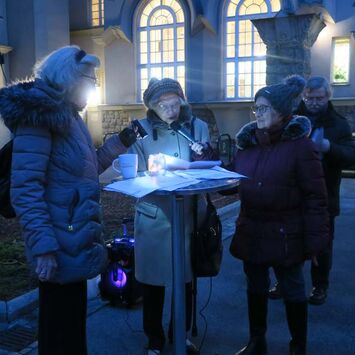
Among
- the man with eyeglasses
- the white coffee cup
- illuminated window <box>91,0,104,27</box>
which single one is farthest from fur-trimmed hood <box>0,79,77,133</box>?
illuminated window <box>91,0,104,27</box>

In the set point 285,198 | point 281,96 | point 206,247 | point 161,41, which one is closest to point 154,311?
point 206,247

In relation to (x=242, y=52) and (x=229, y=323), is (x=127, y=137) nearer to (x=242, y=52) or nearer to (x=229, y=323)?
(x=229, y=323)

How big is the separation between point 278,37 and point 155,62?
7083mm

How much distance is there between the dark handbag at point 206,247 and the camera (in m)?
3.10

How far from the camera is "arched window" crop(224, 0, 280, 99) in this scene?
17125 millimetres

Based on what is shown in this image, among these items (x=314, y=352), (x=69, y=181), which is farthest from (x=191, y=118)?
(x=314, y=352)

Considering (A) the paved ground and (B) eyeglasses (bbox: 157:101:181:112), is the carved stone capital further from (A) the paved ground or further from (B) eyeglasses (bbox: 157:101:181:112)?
(B) eyeglasses (bbox: 157:101:181:112)

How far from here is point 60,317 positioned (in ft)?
8.24

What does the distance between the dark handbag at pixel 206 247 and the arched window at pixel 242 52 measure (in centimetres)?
1491

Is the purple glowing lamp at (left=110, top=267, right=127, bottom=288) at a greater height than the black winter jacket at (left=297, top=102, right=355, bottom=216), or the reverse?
the black winter jacket at (left=297, top=102, right=355, bottom=216)

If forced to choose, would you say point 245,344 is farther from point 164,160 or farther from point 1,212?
point 1,212

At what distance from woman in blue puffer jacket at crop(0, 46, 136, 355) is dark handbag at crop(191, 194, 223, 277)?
74cm

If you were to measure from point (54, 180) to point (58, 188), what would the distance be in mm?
45

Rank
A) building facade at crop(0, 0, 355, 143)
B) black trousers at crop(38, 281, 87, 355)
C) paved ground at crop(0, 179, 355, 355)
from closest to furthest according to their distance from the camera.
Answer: black trousers at crop(38, 281, 87, 355) < paved ground at crop(0, 179, 355, 355) < building facade at crop(0, 0, 355, 143)
